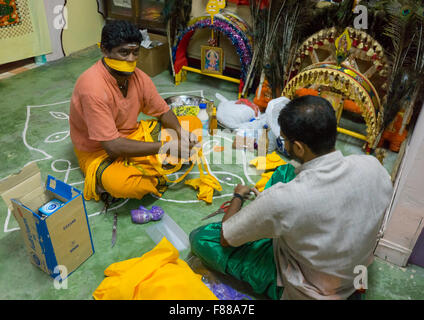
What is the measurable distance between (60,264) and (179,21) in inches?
136

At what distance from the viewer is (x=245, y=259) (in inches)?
74.9

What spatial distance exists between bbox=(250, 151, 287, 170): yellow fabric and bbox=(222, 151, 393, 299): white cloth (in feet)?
5.12

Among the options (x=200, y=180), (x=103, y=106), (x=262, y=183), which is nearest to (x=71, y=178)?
(x=103, y=106)

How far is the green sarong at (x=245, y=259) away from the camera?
72.8 inches

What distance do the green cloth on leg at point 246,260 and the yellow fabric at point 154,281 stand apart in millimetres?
170

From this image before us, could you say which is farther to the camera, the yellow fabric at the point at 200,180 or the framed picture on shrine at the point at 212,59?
the framed picture on shrine at the point at 212,59

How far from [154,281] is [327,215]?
0.96 meters

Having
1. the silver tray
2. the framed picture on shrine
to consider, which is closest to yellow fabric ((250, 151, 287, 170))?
the silver tray

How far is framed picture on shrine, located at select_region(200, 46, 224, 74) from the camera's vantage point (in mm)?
4324

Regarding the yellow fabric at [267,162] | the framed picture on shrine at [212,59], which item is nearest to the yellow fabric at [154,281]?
the yellow fabric at [267,162]

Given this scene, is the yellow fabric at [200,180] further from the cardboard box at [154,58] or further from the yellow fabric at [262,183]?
the cardboard box at [154,58]

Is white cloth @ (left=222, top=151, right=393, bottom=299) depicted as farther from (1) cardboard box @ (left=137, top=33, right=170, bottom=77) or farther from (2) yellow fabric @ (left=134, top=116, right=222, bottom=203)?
(1) cardboard box @ (left=137, top=33, right=170, bottom=77)

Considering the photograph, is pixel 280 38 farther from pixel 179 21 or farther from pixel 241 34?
pixel 179 21
